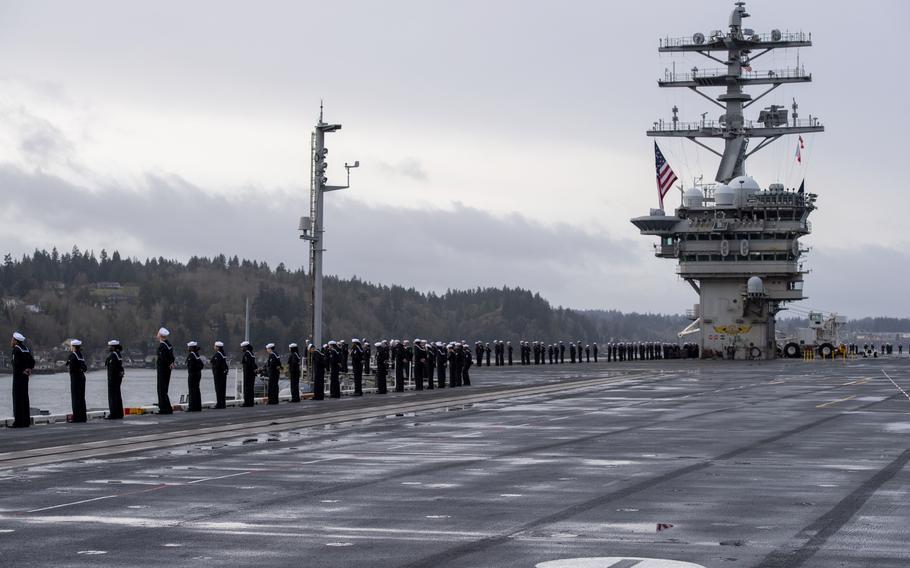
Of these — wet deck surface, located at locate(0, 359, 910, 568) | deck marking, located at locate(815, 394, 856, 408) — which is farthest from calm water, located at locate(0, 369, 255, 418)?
wet deck surface, located at locate(0, 359, 910, 568)

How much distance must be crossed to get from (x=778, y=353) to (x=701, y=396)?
61.7 m

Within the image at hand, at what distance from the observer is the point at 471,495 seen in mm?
14117

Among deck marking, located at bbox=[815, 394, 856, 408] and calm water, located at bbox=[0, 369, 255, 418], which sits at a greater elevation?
deck marking, located at bbox=[815, 394, 856, 408]

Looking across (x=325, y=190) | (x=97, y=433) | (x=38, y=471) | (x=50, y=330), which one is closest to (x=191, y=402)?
(x=97, y=433)

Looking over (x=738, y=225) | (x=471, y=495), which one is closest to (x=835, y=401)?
(x=471, y=495)

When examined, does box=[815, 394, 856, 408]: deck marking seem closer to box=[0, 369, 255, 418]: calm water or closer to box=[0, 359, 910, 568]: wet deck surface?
box=[0, 359, 910, 568]: wet deck surface

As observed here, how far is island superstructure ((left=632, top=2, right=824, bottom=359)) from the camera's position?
83.8 m

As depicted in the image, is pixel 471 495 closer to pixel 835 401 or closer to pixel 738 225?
pixel 835 401

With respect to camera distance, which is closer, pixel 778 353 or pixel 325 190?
pixel 325 190

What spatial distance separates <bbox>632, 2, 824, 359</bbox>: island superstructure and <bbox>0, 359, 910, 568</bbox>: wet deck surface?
58740mm

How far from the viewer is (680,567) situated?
9727 mm

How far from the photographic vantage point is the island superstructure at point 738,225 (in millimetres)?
83812

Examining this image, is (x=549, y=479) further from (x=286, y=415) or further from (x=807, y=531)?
(x=286, y=415)

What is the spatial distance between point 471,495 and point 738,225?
7281 cm
